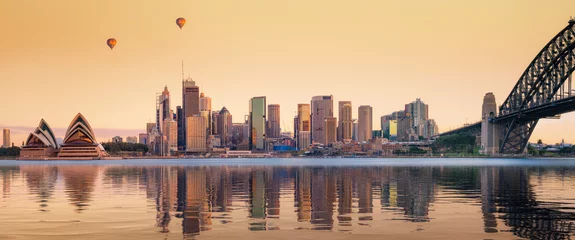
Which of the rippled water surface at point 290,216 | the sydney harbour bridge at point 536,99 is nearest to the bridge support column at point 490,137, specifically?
the sydney harbour bridge at point 536,99

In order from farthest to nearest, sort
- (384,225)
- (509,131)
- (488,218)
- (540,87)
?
(509,131) → (540,87) → (488,218) → (384,225)

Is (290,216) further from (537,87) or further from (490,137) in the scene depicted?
(490,137)

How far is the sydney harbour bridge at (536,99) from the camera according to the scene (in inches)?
5310

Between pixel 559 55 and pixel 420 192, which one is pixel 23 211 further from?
pixel 559 55

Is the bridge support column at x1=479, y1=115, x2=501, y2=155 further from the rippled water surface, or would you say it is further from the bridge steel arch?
the rippled water surface

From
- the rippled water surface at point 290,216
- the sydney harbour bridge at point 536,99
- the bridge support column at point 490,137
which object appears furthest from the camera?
the bridge support column at point 490,137

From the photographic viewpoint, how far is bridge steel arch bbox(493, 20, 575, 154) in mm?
137375

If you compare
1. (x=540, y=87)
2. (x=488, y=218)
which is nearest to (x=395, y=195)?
(x=488, y=218)

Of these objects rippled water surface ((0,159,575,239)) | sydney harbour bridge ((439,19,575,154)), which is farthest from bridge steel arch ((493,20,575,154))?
rippled water surface ((0,159,575,239))

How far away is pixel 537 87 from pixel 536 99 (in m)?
3.37

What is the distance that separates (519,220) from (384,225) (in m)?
5.67

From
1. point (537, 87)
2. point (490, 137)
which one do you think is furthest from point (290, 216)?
point (490, 137)

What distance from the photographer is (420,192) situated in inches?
1547

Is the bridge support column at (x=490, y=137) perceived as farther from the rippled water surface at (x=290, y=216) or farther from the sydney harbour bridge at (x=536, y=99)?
the rippled water surface at (x=290, y=216)
